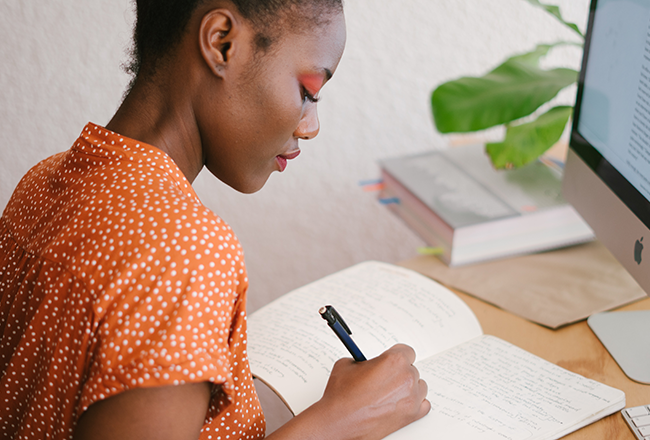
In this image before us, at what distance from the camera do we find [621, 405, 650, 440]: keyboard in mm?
544

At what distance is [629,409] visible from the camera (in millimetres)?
573

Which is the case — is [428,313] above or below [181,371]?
below

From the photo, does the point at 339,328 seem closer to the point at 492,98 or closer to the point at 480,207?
the point at 480,207

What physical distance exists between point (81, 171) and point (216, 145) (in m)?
0.13

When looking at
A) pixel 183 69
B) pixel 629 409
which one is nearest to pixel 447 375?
pixel 629 409

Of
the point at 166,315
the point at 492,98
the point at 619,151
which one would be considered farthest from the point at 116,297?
the point at 492,98

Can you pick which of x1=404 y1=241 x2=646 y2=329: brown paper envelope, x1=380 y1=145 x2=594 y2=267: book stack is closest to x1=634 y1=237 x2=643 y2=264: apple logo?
x1=404 y1=241 x2=646 y2=329: brown paper envelope

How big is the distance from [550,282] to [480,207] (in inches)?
5.8

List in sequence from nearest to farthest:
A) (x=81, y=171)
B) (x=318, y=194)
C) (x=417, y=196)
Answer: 1. (x=81, y=171)
2. (x=417, y=196)
3. (x=318, y=194)

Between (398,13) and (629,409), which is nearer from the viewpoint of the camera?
(629,409)

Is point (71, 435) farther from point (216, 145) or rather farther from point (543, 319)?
point (543, 319)

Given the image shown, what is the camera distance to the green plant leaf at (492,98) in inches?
36.7

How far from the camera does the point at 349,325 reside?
0.70 metres

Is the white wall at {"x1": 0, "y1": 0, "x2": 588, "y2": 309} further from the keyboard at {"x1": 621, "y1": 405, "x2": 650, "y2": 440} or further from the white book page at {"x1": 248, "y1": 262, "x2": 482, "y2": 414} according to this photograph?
the keyboard at {"x1": 621, "y1": 405, "x2": 650, "y2": 440}
